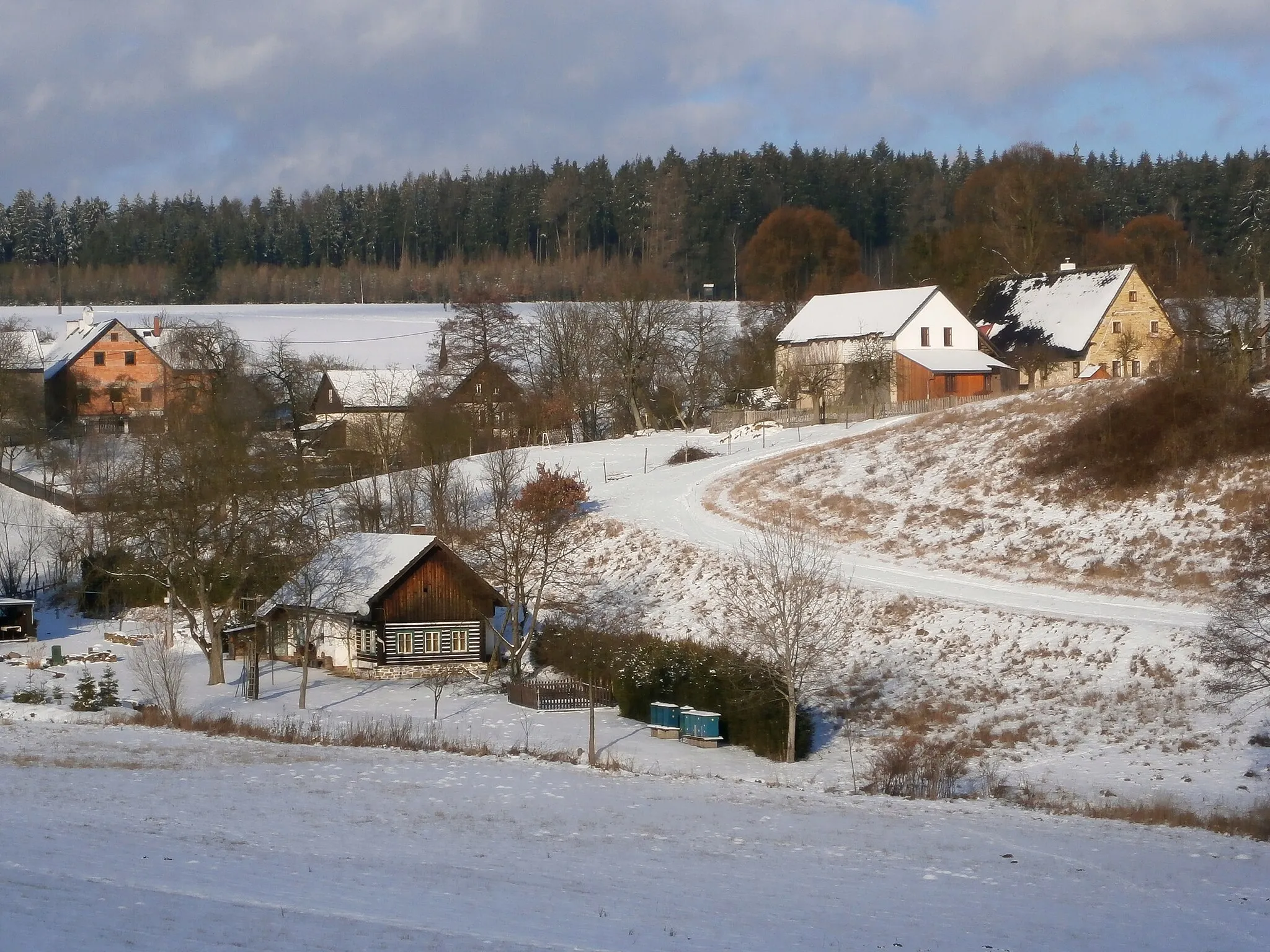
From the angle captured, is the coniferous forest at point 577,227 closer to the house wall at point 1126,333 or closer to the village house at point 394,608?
the house wall at point 1126,333

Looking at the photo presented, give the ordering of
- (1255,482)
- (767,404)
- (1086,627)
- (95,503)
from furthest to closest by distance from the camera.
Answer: (767,404), (95,503), (1255,482), (1086,627)

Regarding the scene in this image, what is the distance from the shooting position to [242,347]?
79.4 m

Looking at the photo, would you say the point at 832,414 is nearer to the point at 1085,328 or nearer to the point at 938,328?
the point at 938,328

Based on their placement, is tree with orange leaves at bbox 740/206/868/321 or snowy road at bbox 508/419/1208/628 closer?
snowy road at bbox 508/419/1208/628

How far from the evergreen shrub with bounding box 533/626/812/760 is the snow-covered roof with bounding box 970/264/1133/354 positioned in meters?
37.2

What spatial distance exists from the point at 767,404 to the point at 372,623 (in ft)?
115

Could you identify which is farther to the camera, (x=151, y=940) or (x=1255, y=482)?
(x=1255, y=482)

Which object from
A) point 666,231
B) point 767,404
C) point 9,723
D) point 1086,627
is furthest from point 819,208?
point 9,723

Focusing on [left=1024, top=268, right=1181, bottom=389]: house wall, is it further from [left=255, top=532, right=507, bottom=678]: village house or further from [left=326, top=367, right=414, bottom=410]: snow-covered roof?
[left=326, top=367, right=414, bottom=410]: snow-covered roof

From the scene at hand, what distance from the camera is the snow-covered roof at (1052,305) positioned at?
67875 mm

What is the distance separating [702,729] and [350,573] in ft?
55.1

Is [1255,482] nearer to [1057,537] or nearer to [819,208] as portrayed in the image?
[1057,537]

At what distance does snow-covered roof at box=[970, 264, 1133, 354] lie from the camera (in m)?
67.9

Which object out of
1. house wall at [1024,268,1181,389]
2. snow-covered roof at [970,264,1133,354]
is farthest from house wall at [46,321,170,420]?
house wall at [1024,268,1181,389]
